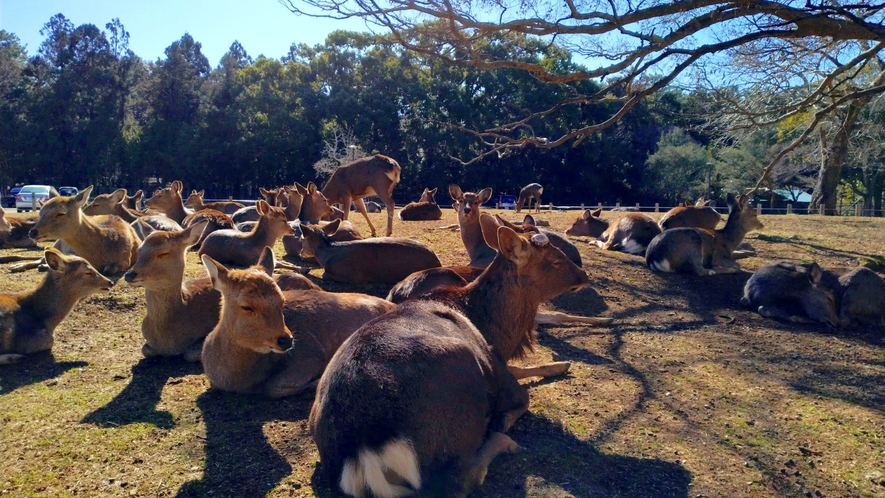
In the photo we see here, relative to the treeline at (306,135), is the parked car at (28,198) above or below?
below

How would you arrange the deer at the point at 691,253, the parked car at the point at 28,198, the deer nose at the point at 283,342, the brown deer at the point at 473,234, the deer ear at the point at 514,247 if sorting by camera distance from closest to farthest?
the deer nose at the point at 283,342 < the deer ear at the point at 514,247 < the brown deer at the point at 473,234 < the deer at the point at 691,253 < the parked car at the point at 28,198

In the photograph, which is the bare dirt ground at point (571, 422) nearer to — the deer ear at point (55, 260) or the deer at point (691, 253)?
the deer ear at point (55, 260)

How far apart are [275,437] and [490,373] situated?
4.89ft

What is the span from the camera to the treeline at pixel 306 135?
45781mm

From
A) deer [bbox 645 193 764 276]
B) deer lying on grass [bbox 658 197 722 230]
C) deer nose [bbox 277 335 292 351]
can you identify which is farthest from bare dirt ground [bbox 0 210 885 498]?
deer lying on grass [bbox 658 197 722 230]

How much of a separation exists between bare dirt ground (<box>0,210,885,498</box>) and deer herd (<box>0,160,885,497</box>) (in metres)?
0.27

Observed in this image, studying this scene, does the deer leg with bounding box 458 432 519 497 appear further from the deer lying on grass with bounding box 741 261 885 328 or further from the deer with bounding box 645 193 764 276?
the deer with bounding box 645 193 764 276

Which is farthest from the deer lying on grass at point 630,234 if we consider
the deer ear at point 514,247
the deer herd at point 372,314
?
the deer ear at point 514,247

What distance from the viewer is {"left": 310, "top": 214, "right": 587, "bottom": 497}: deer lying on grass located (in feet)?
11.0

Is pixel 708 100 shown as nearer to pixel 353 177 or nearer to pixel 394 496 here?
pixel 353 177

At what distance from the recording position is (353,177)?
15.1 metres

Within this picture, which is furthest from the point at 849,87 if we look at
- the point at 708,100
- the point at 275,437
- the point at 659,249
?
the point at 275,437

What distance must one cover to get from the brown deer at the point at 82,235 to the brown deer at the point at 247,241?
1116 mm

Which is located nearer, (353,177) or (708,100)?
(708,100)
